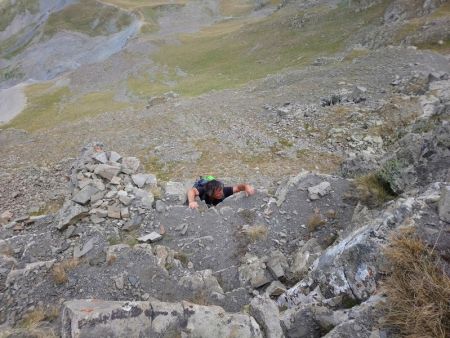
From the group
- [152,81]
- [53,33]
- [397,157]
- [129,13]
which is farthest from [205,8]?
[397,157]

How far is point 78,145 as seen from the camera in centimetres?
3044

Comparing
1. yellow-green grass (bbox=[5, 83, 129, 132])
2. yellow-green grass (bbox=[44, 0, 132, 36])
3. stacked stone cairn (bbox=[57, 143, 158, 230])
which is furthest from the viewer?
yellow-green grass (bbox=[44, 0, 132, 36])

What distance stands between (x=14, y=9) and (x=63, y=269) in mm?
146936

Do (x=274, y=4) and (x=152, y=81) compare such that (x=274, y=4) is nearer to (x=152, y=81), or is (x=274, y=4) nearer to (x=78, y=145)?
(x=152, y=81)

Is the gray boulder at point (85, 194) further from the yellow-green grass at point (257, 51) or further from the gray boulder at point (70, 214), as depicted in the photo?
the yellow-green grass at point (257, 51)

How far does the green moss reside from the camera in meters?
123

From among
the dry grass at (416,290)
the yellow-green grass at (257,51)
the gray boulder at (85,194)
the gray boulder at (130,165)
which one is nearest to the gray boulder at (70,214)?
the gray boulder at (85,194)

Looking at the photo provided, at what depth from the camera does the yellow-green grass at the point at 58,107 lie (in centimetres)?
4847

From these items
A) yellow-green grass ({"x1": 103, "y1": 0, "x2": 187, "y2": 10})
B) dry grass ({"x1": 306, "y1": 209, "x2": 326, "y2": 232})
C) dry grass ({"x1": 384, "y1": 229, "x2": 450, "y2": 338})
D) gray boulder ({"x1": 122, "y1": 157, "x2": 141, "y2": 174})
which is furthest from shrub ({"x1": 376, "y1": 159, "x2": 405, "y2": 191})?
yellow-green grass ({"x1": 103, "y1": 0, "x2": 187, "y2": 10})

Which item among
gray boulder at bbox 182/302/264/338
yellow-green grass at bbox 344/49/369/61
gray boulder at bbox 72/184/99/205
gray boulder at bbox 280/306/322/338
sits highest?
gray boulder at bbox 182/302/264/338

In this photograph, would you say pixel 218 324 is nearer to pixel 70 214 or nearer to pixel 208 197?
pixel 208 197

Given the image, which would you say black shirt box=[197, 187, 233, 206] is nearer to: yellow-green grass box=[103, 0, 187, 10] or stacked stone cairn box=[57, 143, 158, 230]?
stacked stone cairn box=[57, 143, 158, 230]

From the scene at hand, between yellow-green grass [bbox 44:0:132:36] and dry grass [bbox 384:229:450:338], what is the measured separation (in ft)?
330

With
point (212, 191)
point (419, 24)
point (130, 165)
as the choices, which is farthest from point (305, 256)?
point (419, 24)
